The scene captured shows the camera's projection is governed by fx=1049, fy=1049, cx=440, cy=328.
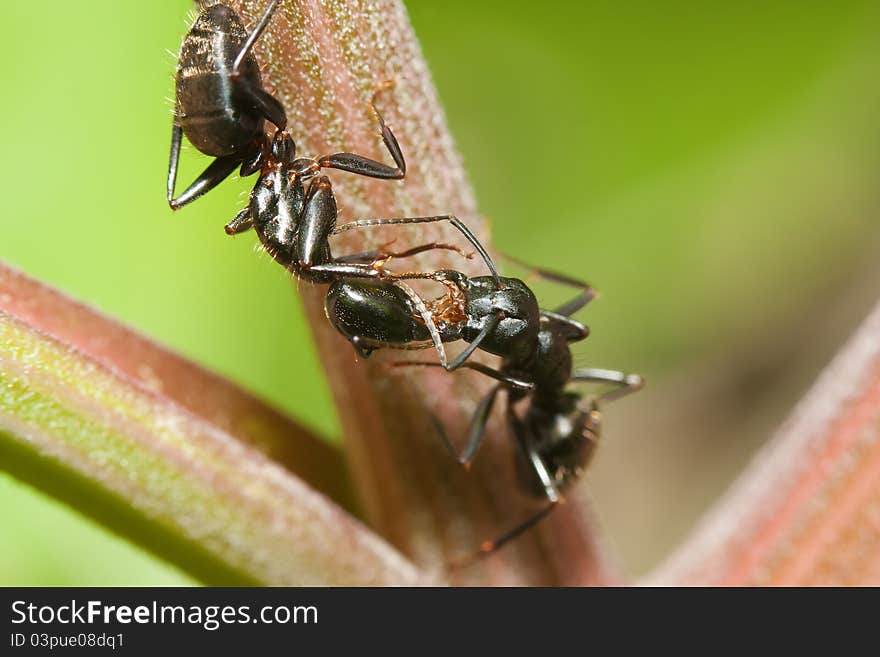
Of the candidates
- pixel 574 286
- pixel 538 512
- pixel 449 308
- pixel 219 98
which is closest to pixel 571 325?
pixel 574 286

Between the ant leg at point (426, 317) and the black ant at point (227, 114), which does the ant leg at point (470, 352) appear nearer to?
the ant leg at point (426, 317)

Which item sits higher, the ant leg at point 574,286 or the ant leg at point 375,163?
the ant leg at point 375,163

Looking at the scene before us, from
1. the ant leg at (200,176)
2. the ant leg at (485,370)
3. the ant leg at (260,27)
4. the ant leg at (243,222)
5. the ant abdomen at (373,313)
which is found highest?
the ant leg at (260,27)

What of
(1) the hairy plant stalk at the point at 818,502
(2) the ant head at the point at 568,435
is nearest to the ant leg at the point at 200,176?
(2) the ant head at the point at 568,435

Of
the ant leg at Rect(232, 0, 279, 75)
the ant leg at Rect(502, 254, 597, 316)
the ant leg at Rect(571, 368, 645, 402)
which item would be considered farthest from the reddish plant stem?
the ant leg at Rect(571, 368, 645, 402)

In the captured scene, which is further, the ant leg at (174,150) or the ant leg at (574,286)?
the ant leg at (574,286)

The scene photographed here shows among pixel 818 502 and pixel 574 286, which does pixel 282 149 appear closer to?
pixel 574 286
